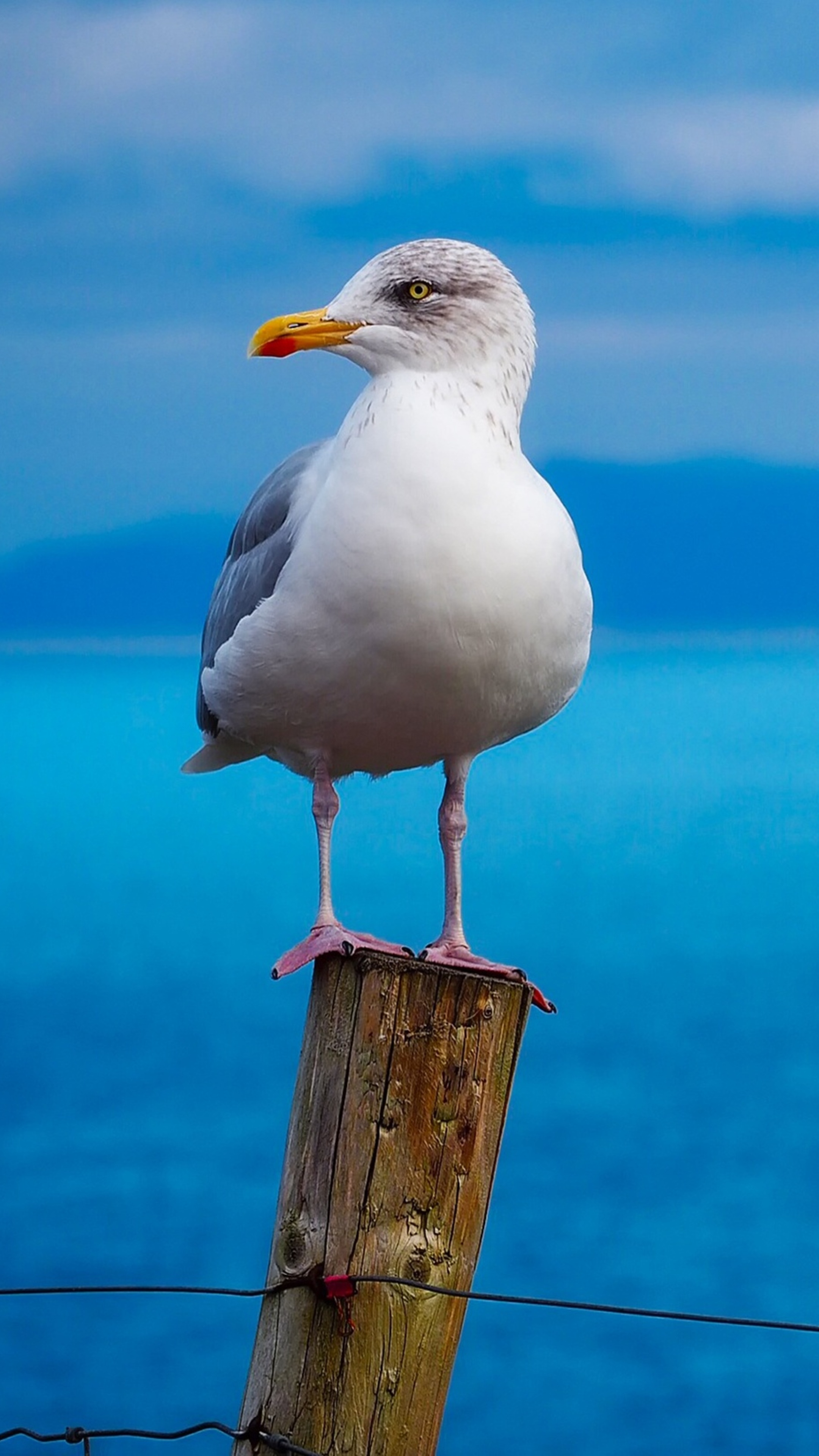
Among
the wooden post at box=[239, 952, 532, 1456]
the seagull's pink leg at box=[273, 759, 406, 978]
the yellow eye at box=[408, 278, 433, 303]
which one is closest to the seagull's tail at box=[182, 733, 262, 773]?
the seagull's pink leg at box=[273, 759, 406, 978]

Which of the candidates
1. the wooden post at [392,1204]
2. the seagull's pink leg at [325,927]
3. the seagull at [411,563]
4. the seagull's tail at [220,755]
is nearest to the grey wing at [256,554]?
the seagull at [411,563]

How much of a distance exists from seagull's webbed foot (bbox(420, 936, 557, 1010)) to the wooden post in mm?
71

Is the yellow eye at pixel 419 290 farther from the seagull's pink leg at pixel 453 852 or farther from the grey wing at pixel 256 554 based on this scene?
the seagull's pink leg at pixel 453 852

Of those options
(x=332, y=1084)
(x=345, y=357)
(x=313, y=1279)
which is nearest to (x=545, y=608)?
(x=345, y=357)

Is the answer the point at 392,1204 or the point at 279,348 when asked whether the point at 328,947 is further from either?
the point at 279,348

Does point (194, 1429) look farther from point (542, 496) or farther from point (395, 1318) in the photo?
point (542, 496)

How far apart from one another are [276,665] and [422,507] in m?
0.30

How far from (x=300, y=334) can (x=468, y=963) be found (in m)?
0.84

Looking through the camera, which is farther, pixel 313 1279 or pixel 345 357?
pixel 345 357

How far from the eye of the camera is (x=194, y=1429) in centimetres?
160

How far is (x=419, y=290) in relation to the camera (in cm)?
214

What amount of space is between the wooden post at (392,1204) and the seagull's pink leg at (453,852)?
19.3 inches

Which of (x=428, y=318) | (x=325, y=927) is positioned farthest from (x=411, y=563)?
(x=325, y=927)

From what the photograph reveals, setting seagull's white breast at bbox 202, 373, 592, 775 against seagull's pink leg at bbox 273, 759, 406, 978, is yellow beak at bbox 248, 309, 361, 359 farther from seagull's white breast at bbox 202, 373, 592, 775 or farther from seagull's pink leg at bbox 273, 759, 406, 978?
seagull's pink leg at bbox 273, 759, 406, 978
